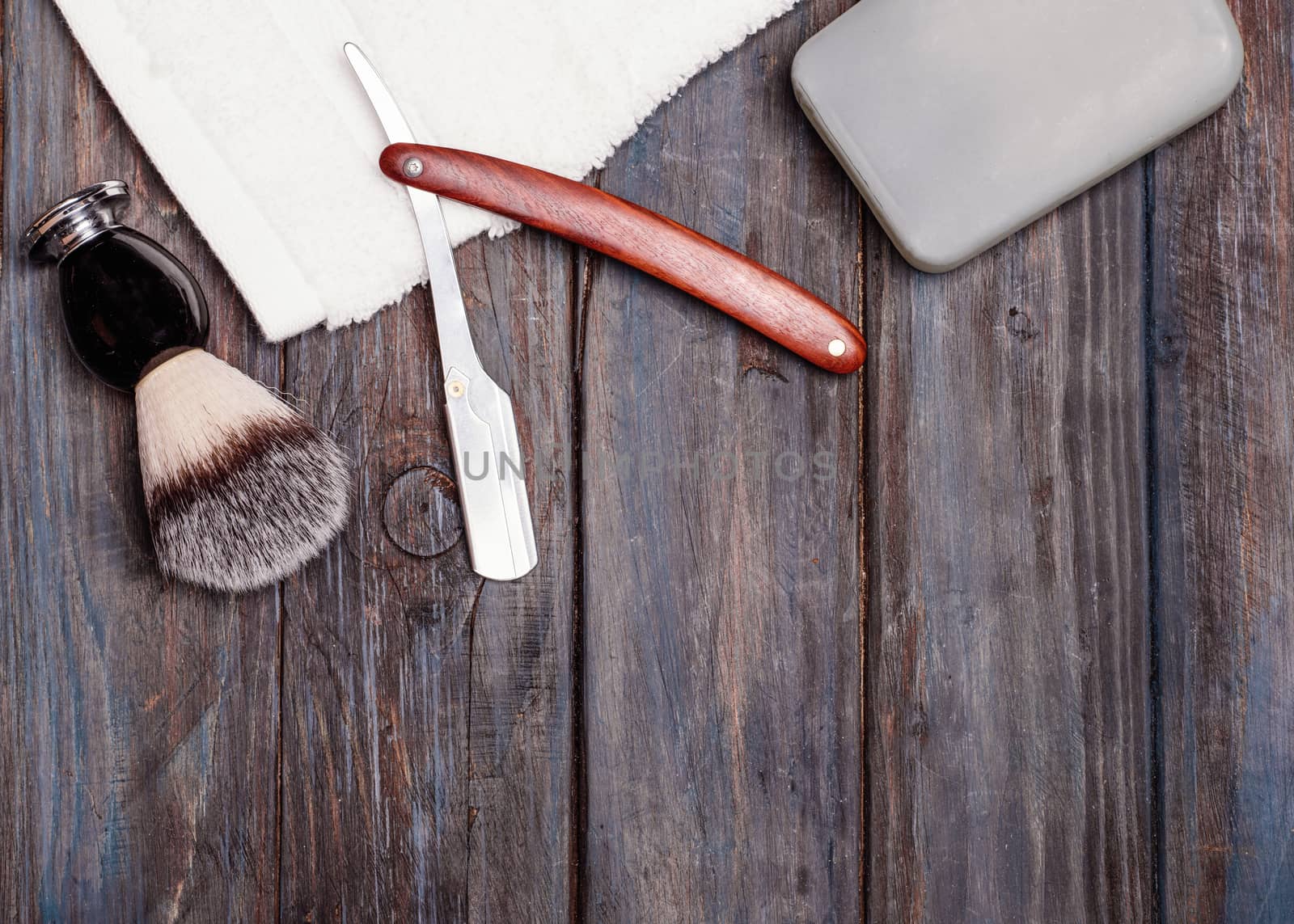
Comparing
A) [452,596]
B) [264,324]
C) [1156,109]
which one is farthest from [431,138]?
[1156,109]

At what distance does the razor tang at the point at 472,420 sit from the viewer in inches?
15.5

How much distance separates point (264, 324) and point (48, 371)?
105mm

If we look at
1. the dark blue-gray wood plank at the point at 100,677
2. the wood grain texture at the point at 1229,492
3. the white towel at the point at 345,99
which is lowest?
the wood grain texture at the point at 1229,492

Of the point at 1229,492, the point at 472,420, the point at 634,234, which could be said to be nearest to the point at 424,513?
the point at 472,420

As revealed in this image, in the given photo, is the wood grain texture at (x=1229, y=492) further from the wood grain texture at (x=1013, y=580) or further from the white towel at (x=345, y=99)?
the white towel at (x=345, y=99)

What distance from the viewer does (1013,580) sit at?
0.40m

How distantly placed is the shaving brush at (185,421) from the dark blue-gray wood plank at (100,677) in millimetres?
30

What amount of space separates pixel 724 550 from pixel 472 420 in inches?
5.3

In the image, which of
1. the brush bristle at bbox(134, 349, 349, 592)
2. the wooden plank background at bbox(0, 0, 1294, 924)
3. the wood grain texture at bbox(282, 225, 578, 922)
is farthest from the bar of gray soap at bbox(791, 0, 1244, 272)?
the brush bristle at bbox(134, 349, 349, 592)

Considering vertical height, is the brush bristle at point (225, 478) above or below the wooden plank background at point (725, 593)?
above

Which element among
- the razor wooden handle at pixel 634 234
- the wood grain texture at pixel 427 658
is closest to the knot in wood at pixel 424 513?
the wood grain texture at pixel 427 658

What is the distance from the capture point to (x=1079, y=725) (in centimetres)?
40

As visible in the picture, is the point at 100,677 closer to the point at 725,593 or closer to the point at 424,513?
the point at 424,513

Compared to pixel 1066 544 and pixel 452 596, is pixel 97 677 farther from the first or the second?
pixel 1066 544
